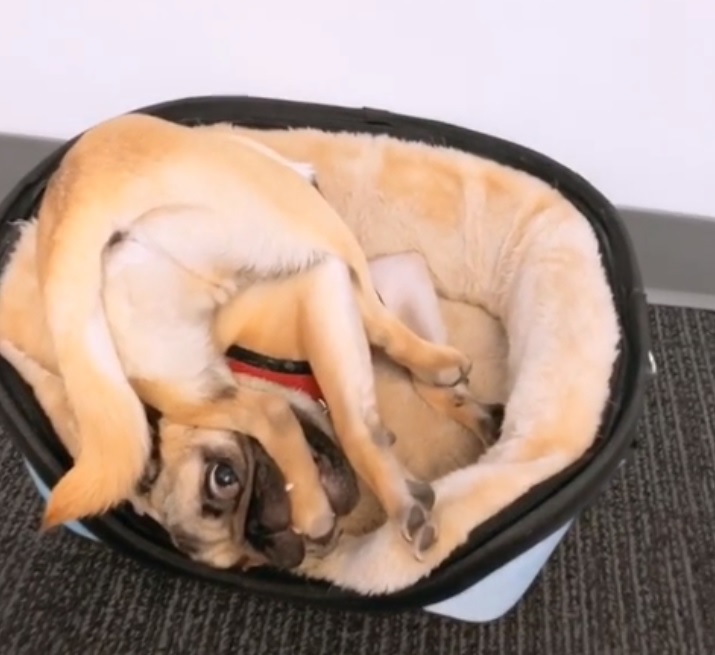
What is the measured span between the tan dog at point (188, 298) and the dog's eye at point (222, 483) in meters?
0.05

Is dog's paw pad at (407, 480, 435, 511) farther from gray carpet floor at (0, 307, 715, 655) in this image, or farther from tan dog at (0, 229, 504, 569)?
gray carpet floor at (0, 307, 715, 655)

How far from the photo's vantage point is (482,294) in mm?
1580

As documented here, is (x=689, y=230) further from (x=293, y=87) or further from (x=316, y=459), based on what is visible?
(x=316, y=459)

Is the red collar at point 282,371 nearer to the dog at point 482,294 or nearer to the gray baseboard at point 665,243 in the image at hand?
the dog at point 482,294

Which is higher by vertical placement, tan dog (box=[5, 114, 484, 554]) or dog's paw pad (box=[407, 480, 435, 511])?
tan dog (box=[5, 114, 484, 554])

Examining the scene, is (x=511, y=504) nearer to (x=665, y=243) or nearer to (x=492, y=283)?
(x=492, y=283)

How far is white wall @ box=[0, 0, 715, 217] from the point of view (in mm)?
1528

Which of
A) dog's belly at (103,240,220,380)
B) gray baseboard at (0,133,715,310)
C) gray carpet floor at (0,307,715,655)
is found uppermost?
dog's belly at (103,240,220,380)

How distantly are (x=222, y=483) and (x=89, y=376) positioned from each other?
18 cm

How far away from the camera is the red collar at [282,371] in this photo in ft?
4.26

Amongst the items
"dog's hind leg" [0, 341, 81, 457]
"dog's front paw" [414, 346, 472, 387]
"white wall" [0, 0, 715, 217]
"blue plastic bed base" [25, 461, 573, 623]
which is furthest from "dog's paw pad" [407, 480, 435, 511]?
"white wall" [0, 0, 715, 217]

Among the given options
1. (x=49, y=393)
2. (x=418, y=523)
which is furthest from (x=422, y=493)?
(x=49, y=393)

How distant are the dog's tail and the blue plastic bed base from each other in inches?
8.2

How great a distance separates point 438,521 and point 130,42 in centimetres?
89
